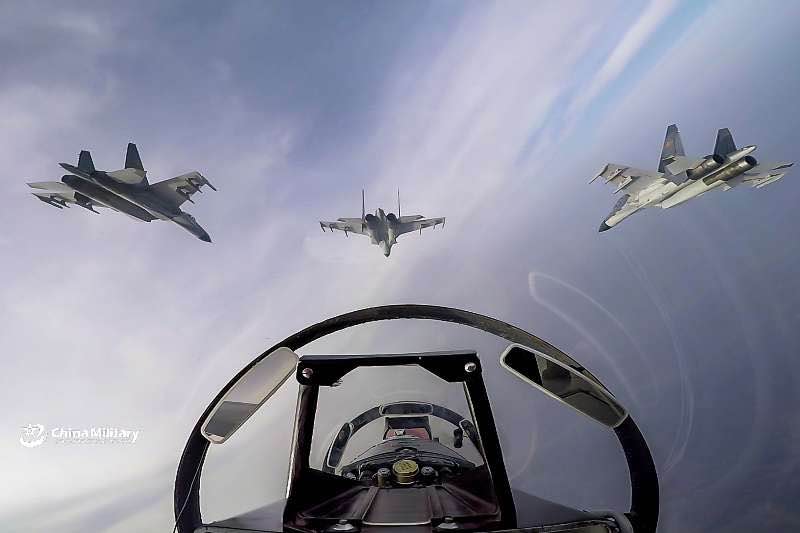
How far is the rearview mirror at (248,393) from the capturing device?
51 cm

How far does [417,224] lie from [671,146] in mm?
7015

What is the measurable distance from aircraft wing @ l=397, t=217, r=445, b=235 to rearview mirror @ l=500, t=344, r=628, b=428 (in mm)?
12362

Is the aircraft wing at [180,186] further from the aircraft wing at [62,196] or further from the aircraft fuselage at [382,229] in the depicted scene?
the aircraft fuselage at [382,229]

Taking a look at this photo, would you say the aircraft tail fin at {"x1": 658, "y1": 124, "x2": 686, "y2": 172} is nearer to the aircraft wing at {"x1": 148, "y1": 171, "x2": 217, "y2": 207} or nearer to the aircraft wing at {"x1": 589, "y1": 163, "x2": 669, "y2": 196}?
the aircraft wing at {"x1": 589, "y1": 163, "x2": 669, "y2": 196}

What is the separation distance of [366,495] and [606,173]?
10.5m

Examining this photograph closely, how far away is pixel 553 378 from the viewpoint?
47 centimetres

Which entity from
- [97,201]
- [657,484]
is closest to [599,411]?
[657,484]

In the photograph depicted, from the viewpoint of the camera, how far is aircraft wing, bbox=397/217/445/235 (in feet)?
42.4

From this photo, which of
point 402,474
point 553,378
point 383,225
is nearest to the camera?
point 553,378

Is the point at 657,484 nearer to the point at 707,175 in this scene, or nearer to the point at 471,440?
the point at 471,440

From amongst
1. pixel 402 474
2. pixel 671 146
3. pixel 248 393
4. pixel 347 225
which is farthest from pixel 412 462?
pixel 347 225

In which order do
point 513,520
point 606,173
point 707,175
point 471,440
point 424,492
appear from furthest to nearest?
point 606,173 → point 707,175 → point 471,440 → point 424,492 → point 513,520

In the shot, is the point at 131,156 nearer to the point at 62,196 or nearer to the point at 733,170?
the point at 62,196

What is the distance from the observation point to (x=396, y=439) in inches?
34.5
